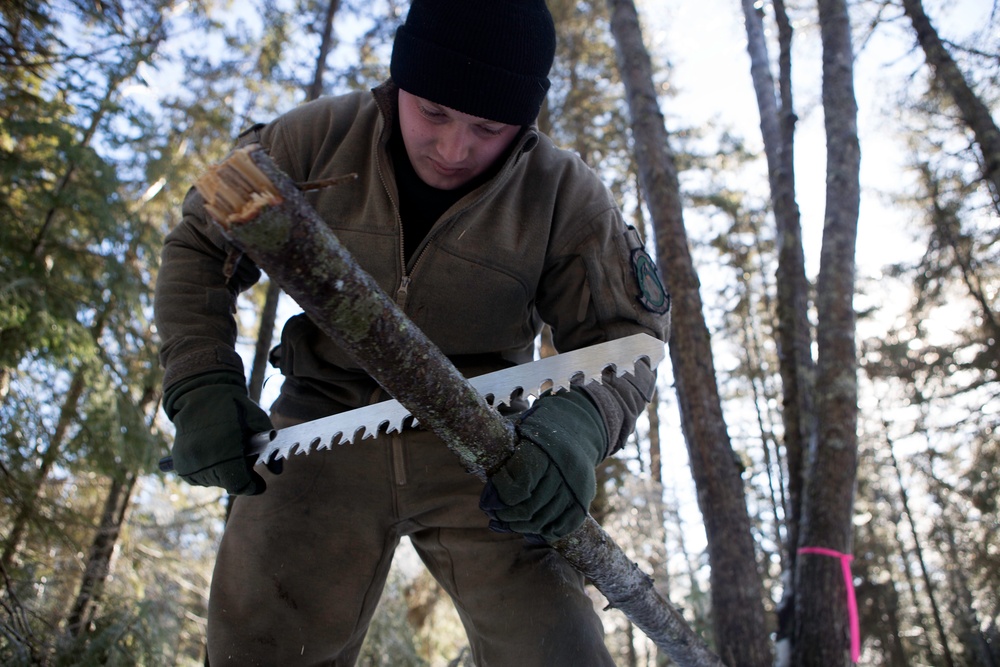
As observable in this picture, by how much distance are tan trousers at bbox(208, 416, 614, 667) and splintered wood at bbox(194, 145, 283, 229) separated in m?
1.12

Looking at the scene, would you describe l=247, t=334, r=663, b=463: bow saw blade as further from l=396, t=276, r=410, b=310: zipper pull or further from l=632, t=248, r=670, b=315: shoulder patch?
l=396, t=276, r=410, b=310: zipper pull

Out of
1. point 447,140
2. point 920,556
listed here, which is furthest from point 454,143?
point 920,556

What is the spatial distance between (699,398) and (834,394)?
994 millimetres

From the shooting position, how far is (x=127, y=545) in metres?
8.14

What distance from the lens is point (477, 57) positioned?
1.97 meters

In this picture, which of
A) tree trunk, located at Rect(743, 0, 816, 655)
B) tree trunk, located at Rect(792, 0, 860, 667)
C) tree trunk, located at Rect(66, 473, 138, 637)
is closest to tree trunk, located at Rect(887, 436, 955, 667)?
tree trunk, located at Rect(743, 0, 816, 655)

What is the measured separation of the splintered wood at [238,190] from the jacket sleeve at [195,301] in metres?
0.85

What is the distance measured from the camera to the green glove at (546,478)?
1587mm

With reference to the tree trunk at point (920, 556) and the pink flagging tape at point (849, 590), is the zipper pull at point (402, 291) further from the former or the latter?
the tree trunk at point (920, 556)

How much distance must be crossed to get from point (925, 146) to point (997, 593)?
773 centimetres

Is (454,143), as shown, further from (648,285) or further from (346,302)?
(346,302)

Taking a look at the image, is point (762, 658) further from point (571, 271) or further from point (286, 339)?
point (286, 339)

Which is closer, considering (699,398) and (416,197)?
(416,197)

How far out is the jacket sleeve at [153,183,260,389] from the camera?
1964mm
